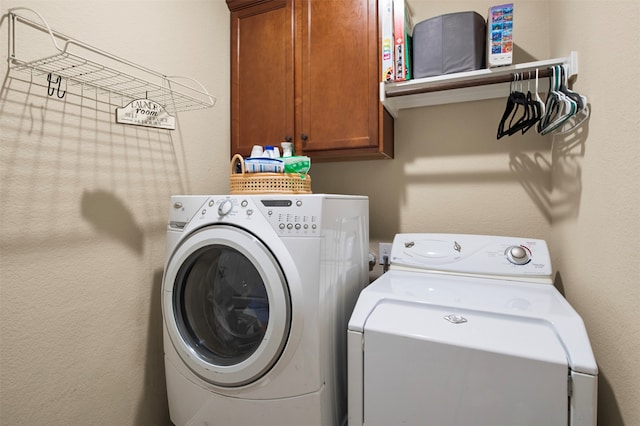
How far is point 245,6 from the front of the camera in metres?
1.83

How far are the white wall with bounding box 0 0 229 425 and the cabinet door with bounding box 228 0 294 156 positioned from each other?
242 mm

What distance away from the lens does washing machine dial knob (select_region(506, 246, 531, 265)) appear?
120 cm

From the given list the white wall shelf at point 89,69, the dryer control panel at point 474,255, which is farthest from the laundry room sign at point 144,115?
the dryer control panel at point 474,255

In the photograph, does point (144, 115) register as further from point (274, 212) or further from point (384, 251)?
point (384, 251)

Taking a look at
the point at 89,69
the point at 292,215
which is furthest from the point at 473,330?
the point at 89,69

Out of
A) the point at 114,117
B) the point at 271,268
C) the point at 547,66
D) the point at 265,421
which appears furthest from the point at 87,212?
the point at 547,66

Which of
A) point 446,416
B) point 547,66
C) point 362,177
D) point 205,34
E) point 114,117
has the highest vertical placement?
point 205,34

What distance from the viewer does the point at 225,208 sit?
115 centimetres

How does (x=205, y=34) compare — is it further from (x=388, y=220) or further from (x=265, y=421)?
(x=265, y=421)

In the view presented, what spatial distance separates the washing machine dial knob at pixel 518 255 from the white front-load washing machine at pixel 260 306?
59 cm

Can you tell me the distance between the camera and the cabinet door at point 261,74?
170 cm

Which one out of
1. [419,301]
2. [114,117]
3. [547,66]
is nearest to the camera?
[419,301]

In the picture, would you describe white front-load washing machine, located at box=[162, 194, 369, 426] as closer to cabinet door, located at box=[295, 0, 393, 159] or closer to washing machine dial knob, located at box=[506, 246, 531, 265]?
cabinet door, located at box=[295, 0, 393, 159]

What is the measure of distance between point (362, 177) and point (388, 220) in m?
0.30
